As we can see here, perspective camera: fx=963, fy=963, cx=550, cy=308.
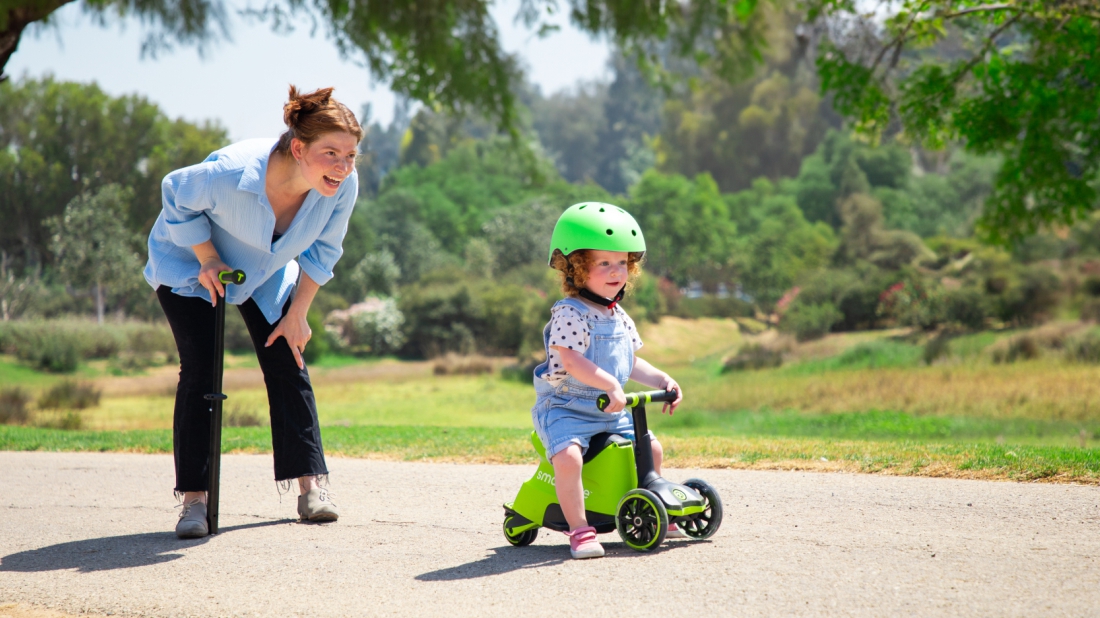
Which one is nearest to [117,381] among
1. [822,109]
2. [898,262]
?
[898,262]

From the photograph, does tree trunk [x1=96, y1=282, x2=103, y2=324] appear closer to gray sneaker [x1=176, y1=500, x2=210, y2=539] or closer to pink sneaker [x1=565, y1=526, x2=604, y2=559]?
gray sneaker [x1=176, y1=500, x2=210, y2=539]

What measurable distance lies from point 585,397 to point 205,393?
180 cm

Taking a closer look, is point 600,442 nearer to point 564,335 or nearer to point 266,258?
point 564,335

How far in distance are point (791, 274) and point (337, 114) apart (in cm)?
4309

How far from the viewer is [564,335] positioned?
12.7ft

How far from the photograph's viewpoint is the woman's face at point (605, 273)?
404 centimetres

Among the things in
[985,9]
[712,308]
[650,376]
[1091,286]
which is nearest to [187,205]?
[650,376]

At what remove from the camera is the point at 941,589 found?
3.17 m

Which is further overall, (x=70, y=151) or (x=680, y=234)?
(x=680, y=234)

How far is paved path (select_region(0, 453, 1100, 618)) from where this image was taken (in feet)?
10.4

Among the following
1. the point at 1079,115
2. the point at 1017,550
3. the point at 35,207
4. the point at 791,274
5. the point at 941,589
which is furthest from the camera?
the point at 791,274

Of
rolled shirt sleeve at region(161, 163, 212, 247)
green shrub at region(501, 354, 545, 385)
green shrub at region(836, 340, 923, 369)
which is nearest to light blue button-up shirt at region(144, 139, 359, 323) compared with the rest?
rolled shirt sleeve at region(161, 163, 212, 247)

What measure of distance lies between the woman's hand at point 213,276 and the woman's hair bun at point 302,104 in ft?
2.21

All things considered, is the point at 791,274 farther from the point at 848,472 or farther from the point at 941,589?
the point at 941,589
